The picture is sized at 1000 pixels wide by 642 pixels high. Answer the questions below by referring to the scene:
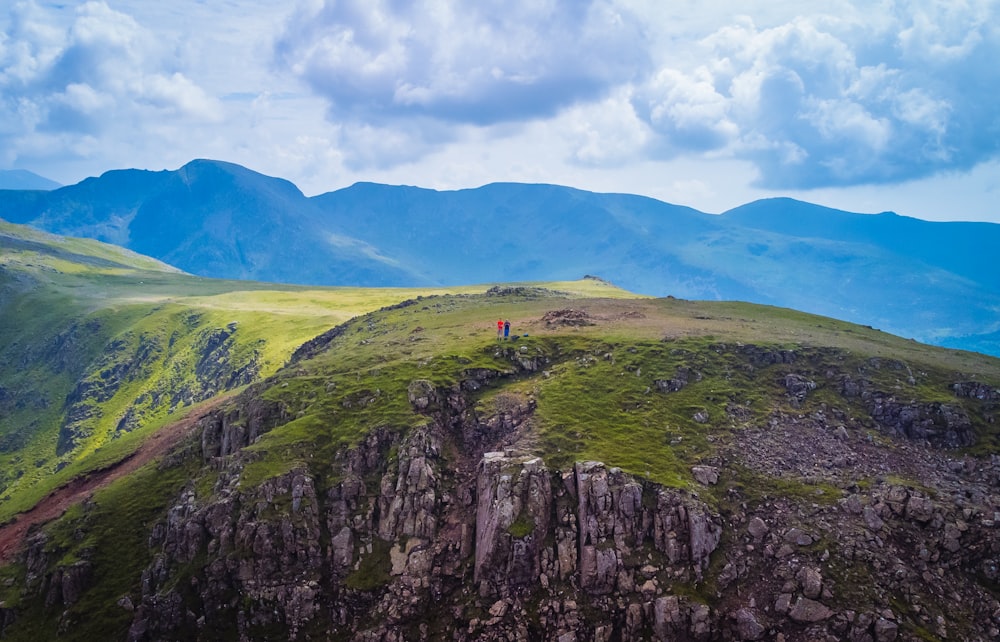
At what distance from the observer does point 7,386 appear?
163m

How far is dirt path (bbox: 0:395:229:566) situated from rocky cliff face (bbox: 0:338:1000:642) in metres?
9.15

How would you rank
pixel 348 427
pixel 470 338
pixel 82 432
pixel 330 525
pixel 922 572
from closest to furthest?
pixel 922 572, pixel 330 525, pixel 348 427, pixel 470 338, pixel 82 432

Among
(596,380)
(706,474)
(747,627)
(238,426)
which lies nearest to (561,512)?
(706,474)

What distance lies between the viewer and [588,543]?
49.5 m

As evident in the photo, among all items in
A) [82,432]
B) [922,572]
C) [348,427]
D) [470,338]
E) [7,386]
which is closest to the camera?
[922,572]

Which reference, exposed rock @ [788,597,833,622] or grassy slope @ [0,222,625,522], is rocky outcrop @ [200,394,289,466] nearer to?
exposed rock @ [788,597,833,622]

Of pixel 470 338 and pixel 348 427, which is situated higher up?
pixel 470 338

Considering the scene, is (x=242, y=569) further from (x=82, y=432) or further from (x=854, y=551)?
(x=82, y=432)

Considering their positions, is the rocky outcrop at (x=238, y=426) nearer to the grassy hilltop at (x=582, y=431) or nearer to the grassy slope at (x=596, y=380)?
the grassy hilltop at (x=582, y=431)

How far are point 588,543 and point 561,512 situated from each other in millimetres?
3414

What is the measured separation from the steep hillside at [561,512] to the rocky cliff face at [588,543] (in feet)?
0.57

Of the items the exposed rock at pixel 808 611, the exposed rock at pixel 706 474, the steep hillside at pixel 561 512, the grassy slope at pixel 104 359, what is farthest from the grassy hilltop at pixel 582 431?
the grassy slope at pixel 104 359

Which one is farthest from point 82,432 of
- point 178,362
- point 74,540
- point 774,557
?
point 774,557

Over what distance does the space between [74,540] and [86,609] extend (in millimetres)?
8640
